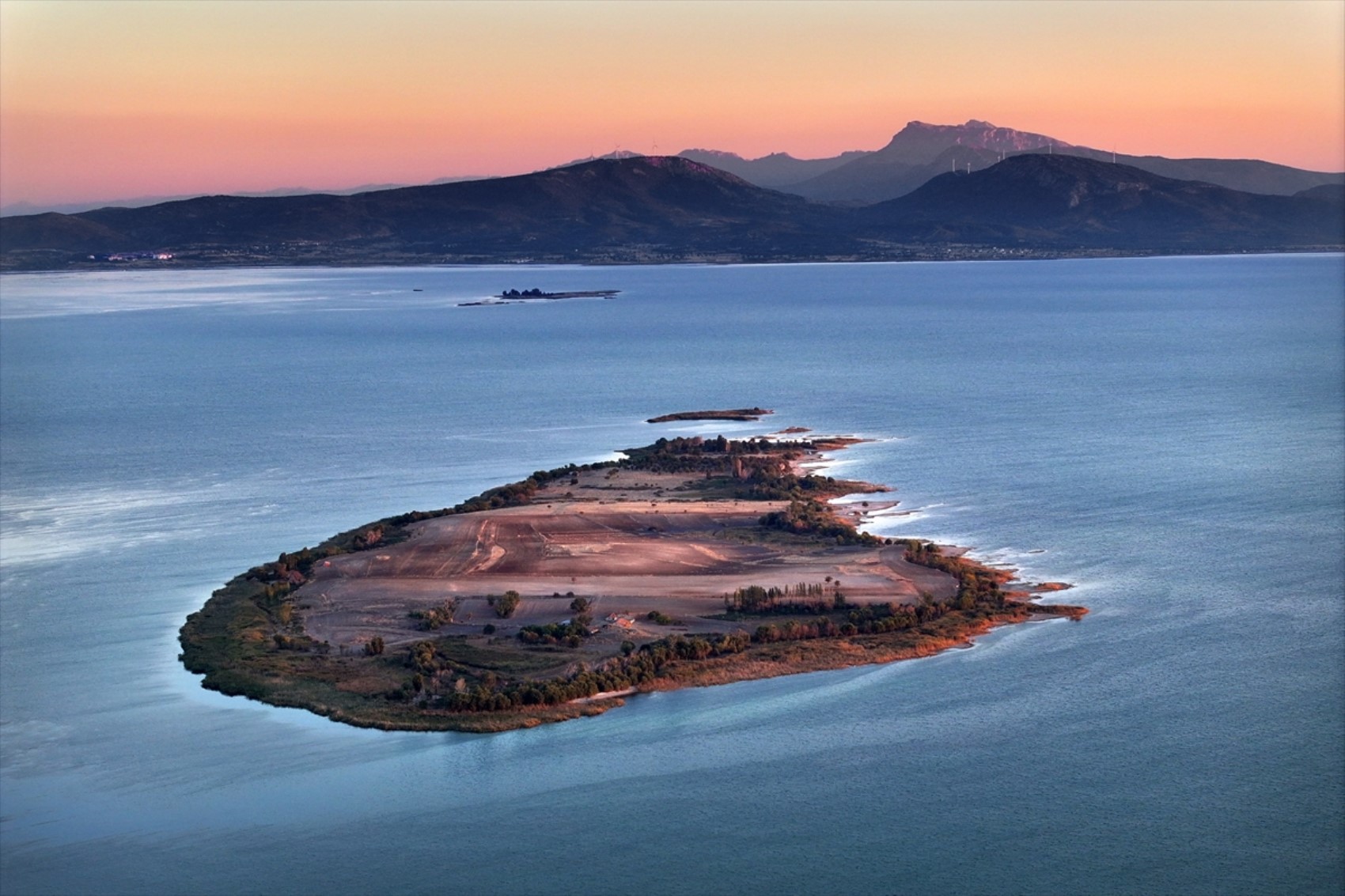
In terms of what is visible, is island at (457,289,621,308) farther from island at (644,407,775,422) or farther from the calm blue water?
island at (644,407,775,422)

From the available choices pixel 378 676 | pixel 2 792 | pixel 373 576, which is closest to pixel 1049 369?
pixel 373 576

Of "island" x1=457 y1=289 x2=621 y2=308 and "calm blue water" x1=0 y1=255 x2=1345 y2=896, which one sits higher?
"island" x1=457 y1=289 x2=621 y2=308

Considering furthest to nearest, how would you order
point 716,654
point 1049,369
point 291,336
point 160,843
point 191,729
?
point 291,336
point 1049,369
point 716,654
point 191,729
point 160,843

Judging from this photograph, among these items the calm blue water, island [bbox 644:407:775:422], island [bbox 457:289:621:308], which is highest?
island [bbox 457:289:621:308]

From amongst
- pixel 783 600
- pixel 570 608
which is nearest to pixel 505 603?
pixel 570 608

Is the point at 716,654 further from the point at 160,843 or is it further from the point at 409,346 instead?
the point at 409,346

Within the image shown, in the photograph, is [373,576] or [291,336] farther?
[291,336]

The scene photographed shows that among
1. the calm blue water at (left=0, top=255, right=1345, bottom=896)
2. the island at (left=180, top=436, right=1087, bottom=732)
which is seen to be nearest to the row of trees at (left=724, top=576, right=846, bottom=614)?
the island at (left=180, top=436, right=1087, bottom=732)
